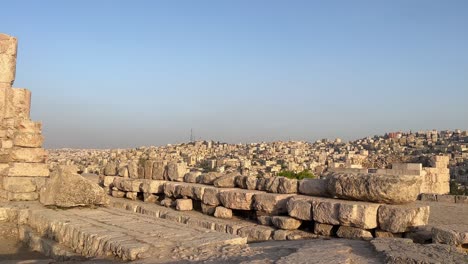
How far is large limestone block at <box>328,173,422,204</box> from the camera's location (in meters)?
6.47

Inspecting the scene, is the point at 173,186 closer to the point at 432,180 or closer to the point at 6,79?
the point at 6,79

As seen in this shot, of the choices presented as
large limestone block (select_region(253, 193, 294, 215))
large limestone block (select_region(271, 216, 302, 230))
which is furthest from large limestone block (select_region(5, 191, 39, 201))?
large limestone block (select_region(271, 216, 302, 230))

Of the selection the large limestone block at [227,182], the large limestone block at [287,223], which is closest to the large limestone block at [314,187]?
the large limestone block at [287,223]

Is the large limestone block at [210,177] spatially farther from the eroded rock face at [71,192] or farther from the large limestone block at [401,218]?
the large limestone block at [401,218]

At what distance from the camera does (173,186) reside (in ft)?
33.6

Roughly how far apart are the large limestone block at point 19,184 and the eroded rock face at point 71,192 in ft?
5.96

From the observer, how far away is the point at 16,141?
11.0m

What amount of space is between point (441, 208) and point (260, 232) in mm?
5244

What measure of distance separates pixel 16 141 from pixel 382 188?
29.6ft

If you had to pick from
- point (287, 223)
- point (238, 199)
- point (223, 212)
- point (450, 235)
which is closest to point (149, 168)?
point (223, 212)

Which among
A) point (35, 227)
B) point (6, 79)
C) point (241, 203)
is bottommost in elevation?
point (35, 227)

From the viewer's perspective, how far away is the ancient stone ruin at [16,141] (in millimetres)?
10266

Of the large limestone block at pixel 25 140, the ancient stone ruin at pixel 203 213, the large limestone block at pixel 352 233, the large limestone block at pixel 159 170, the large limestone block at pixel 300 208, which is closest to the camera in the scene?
the ancient stone ruin at pixel 203 213

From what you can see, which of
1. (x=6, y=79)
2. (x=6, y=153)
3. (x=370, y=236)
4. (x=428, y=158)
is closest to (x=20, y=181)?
(x=6, y=153)
